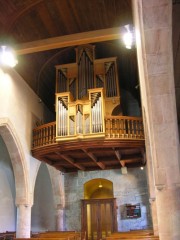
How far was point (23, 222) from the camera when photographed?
Result: 31.9 ft

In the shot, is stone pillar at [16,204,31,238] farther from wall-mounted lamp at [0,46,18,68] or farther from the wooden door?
wall-mounted lamp at [0,46,18,68]

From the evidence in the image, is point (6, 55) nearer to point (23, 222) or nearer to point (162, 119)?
point (162, 119)

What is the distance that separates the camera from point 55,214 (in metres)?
13.5

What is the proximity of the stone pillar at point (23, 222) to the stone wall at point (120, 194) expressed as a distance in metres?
4.00

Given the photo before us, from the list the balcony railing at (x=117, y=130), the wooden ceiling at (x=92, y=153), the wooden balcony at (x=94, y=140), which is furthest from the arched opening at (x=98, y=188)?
the balcony railing at (x=117, y=130)

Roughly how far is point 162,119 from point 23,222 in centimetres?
714

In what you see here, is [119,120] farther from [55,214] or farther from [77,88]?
[55,214]

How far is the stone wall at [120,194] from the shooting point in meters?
12.7

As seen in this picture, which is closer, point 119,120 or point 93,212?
point 119,120

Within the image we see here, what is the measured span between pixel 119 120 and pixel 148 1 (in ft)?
20.2

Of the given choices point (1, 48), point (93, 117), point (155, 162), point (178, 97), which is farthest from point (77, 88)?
point (155, 162)

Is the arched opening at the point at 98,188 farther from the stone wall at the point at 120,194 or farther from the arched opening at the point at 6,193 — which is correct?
the arched opening at the point at 6,193

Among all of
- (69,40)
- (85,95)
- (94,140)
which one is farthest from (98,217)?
(69,40)

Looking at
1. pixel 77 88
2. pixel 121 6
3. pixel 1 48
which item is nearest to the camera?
pixel 1 48
